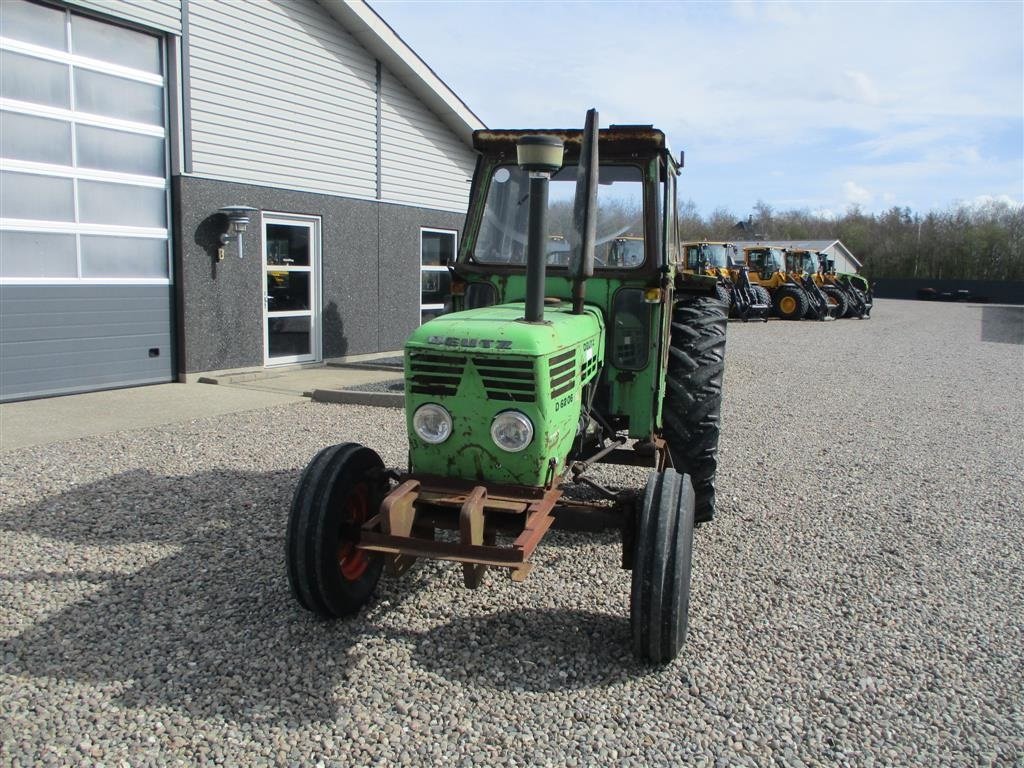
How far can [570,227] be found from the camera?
15.2 feet

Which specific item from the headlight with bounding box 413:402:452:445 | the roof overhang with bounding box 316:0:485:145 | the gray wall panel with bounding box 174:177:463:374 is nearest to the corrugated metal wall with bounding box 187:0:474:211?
the roof overhang with bounding box 316:0:485:145

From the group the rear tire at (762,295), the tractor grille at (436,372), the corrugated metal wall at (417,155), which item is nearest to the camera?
the tractor grille at (436,372)

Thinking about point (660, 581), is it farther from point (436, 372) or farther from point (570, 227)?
point (570, 227)

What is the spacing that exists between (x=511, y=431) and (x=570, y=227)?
166cm

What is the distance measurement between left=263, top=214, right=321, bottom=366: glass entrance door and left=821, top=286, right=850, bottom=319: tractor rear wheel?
19718 millimetres

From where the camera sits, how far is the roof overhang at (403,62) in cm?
1103

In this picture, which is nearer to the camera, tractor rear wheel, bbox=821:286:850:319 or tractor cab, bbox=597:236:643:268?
tractor cab, bbox=597:236:643:268

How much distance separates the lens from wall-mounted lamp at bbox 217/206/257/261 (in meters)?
9.45

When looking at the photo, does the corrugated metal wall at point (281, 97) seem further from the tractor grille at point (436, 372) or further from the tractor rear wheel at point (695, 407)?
the tractor grille at point (436, 372)

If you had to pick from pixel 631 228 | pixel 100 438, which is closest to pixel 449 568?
pixel 631 228

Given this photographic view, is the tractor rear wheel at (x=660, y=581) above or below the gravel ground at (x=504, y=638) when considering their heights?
above

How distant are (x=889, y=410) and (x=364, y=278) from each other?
7.23 meters

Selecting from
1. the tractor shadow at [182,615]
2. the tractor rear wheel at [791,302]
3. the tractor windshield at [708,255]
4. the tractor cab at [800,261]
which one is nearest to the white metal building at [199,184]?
the tractor shadow at [182,615]

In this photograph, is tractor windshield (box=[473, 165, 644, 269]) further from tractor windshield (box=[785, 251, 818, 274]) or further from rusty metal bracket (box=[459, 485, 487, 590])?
tractor windshield (box=[785, 251, 818, 274])
